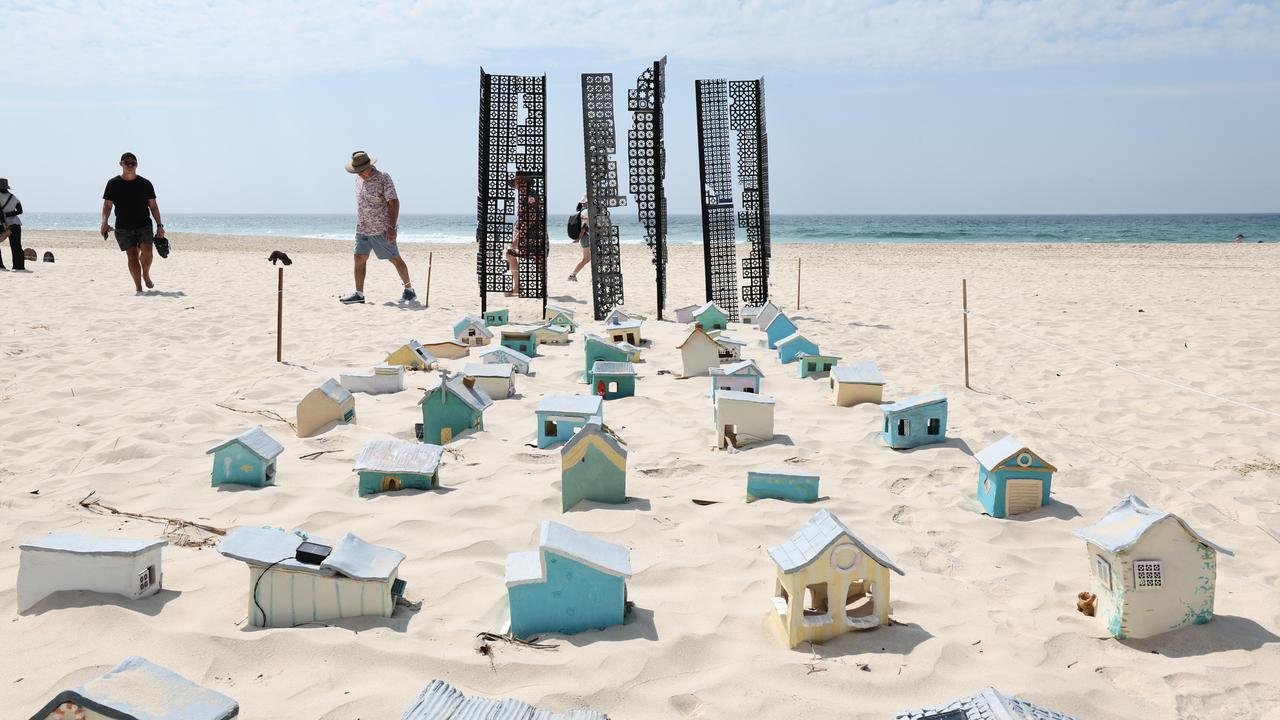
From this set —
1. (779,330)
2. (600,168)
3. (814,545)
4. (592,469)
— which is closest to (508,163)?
(600,168)

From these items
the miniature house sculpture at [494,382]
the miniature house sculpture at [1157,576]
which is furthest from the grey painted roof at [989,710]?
the miniature house sculpture at [494,382]

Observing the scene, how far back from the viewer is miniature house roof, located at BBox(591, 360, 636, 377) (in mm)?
5875

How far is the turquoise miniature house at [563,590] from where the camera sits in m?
2.67

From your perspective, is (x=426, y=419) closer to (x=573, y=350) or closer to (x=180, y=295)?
(x=573, y=350)

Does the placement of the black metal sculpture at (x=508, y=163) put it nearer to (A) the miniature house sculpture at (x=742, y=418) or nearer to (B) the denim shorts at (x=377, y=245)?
(B) the denim shorts at (x=377, y=245)

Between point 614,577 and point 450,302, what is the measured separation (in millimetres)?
9033

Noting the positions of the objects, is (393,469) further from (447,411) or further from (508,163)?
(508,163)

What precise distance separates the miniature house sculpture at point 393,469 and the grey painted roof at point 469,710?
1.87m

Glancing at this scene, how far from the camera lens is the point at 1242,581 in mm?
3225

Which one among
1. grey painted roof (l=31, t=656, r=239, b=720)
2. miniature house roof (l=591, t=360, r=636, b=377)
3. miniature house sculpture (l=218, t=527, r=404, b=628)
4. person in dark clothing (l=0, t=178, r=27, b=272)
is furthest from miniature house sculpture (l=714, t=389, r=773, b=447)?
person in dark clothing (l=0, t=178, r=27, b=272)

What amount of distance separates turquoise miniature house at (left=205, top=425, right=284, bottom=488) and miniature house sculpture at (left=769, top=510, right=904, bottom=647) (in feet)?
8.03

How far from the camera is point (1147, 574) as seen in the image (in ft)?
9.02

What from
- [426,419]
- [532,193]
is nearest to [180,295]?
[532,193]

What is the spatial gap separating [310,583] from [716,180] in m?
8.08
